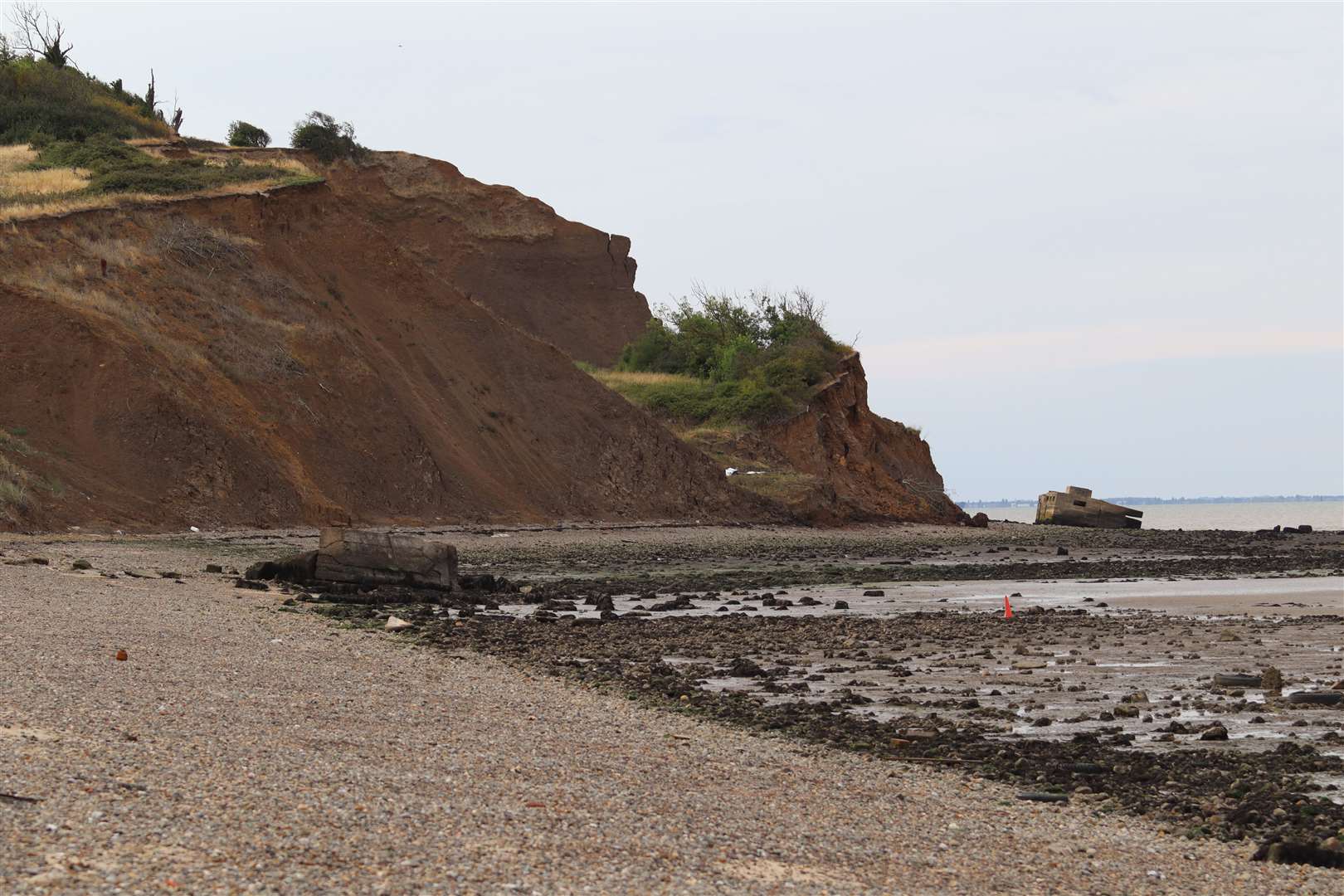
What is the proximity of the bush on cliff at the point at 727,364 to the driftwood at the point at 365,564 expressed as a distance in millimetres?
40789

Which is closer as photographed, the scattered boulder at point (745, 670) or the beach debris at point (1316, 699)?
the beach debris at point (1316, 699)

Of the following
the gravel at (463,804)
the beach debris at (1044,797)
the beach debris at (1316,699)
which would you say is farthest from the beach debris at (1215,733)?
the gravel at (463,804)

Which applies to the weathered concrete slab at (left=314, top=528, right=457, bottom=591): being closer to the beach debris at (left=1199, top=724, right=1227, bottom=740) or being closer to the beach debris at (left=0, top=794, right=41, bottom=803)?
the beach debris at (left=1199, top=724, right=1227, bottom=740)

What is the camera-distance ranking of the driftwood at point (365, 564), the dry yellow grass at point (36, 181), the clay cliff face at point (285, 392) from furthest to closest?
the dry yellow grass at point (36, 181)
the clay cliff face at point (285, 392)
the driftwood at point (365, 564)

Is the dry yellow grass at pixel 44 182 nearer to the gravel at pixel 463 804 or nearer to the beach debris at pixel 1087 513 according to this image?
the gravel at pixel 463 804

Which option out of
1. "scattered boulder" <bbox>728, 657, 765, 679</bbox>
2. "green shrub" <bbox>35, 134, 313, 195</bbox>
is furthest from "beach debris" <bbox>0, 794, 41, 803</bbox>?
"green shrub" <bbox>35, 134, 313, 195</bbox>

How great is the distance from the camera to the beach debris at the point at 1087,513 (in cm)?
6469

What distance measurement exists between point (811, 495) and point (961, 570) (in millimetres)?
23126

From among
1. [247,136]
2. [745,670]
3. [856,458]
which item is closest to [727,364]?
[856,458]

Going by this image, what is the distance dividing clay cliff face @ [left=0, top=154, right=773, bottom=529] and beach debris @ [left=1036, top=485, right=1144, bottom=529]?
19531 mm

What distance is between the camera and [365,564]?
22.5 metres

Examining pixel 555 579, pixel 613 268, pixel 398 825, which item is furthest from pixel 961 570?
pixel 613 268

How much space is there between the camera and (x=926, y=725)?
1112cm

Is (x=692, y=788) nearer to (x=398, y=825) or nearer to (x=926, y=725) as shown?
(x=398, y=825)
